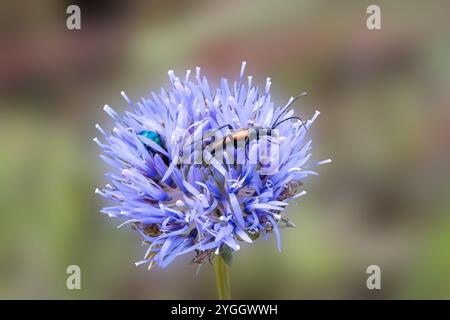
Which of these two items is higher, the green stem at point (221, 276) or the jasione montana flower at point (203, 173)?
the jasione montana flower at point (203, 173)

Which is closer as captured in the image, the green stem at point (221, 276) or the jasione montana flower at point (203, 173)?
the jasione montana flower at point (203, 173)

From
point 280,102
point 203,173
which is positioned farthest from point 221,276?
point 280,102

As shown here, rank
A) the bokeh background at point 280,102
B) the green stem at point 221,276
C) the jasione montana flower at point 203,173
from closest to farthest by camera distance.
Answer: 1. the jasione montana flower at point 203,173
2. the green stem at point 221,276
3. the bokeh background at point 280,102

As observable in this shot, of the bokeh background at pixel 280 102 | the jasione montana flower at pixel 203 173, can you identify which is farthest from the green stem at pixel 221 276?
the bokeh background at pixel 280 102

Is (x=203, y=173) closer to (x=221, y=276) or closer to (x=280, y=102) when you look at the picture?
(x=221, y=276)

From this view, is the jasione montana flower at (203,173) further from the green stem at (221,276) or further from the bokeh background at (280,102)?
the bokeh background at (280,102)

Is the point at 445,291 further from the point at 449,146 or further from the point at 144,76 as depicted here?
the point at 144,76

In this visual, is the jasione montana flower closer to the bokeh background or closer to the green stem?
the green stem
